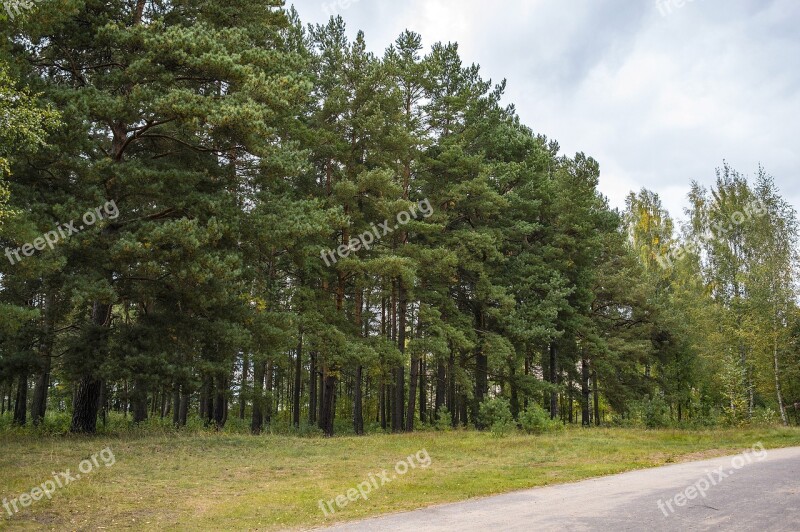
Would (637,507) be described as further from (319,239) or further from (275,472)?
(319,239)

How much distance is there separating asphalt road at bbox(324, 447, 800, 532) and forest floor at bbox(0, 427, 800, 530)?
3.09ft

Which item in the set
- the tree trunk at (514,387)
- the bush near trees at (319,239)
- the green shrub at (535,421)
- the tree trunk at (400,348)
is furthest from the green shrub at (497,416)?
the tree trunk at (514,387)

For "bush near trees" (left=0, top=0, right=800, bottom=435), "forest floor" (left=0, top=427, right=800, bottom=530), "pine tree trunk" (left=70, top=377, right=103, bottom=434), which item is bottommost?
"forest floor" (left=0, top=427, right=800, bottom=530)

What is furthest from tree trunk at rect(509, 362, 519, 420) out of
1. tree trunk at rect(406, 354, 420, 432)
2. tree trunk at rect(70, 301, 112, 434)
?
tree trunk at rect(70, 301, 112, 434)

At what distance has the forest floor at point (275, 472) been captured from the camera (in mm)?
8555

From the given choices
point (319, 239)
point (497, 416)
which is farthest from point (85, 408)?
point (497, 416)

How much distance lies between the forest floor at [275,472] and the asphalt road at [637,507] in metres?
0.94

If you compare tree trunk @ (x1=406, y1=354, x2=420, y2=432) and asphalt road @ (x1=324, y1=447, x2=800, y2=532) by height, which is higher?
tree trunk @ (x1=406, y1=354, x2=420, y2=432)

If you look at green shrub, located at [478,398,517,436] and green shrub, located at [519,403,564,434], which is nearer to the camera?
green shrub, located at [478,398,517,436]

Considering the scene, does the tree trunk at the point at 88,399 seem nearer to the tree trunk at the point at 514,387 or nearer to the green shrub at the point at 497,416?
the green shrub at the point at 497,416

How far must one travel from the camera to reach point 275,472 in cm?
1273

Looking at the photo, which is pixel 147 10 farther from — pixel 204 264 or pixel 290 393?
pixel 290 393

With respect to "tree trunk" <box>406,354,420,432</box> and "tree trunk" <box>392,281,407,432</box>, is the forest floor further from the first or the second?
"tree trunk" <box>392,281,407,432</box>

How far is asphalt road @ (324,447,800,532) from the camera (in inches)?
296
